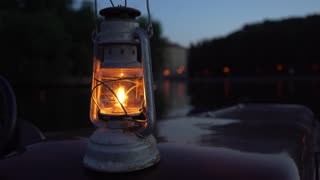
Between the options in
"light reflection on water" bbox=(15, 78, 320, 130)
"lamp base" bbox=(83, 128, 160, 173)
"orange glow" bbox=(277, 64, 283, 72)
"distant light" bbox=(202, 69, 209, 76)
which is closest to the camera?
"lamp base" bbox=(83, 128, 160, 173)

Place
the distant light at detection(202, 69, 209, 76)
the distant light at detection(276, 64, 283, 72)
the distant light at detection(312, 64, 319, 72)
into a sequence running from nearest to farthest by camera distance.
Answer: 1. the distant light at detection(312, 64, 319, 72)
2. the distant light at detection(276, 64, 283, 72)
3. the distant light at detection(202, 69, 209, 76)

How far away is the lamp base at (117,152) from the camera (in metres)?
1.25

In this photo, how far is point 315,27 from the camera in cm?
6303

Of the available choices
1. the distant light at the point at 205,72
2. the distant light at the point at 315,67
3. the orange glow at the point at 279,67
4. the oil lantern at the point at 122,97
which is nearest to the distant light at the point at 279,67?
the orange glow at the point at 279,67

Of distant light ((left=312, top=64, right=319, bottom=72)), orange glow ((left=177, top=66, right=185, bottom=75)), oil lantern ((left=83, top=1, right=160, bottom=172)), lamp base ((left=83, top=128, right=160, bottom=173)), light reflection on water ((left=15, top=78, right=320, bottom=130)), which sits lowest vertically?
light reflection on water ((left=15, top=78, right=320, bottom=130))

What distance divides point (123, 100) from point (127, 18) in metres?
0.30

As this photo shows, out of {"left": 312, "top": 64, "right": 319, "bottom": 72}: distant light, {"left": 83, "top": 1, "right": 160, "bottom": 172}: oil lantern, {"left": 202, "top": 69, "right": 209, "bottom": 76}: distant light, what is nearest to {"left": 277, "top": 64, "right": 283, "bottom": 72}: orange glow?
{"left": 312, "top": 64, "right": 319, "bottom": 72}: distant light

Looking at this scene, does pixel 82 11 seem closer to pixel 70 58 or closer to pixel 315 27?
pixel 70 58

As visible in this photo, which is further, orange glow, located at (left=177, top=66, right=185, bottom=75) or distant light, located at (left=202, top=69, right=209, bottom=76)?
orange glow, located at (left=177, top=66, right=185, bottom=75)

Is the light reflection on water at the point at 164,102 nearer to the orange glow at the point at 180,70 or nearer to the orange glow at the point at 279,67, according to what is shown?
the orange glow at the point at 279,67

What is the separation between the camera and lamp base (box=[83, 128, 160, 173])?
1.25 metres

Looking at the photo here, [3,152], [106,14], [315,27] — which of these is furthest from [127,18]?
[315,27]

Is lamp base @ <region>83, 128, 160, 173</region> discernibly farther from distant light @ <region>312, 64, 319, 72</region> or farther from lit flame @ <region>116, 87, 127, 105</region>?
distant light @ <region>312, 64, 319, 72</region>

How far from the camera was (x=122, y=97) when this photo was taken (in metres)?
1.35
